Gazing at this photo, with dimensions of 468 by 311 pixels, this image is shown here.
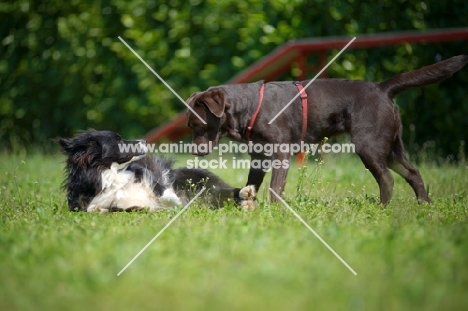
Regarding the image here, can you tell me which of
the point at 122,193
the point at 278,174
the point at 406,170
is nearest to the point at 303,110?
the point at 278,174

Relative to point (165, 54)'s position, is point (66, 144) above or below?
above

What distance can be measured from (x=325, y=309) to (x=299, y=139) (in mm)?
3398

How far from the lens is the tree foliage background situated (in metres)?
9.73

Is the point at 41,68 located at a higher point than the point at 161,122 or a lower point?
higher

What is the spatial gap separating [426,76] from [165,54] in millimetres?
5999

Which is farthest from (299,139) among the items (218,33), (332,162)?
(218,33)

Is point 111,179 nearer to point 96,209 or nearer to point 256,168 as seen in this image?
point 96,209

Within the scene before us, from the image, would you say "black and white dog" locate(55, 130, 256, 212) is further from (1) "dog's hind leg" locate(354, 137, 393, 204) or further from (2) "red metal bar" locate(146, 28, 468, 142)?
(2) "red metal bar" locate(146, 28, 468, 142)

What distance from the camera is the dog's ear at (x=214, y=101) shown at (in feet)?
19.3

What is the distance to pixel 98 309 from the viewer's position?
285 cm

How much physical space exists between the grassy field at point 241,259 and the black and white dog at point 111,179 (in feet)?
0.95

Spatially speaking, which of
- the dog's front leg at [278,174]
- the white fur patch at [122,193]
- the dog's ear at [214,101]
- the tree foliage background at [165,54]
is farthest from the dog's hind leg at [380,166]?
the tree foliage background at [165,54]

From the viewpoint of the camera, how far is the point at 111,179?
5.51 m

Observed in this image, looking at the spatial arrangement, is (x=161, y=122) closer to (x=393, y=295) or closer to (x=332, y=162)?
(x=332, y=162)
